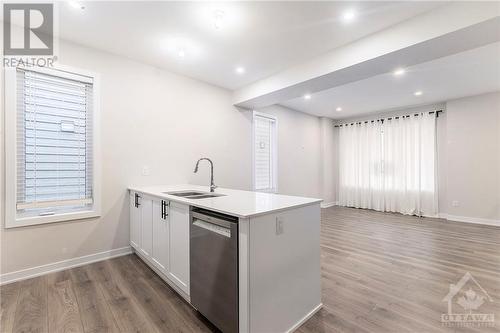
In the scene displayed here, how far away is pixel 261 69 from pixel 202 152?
1676mm

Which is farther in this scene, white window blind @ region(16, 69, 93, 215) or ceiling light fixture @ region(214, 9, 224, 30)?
white window blind @ region(16, 69, 93, 215)

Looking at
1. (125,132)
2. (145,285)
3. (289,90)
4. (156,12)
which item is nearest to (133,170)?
(125,132)

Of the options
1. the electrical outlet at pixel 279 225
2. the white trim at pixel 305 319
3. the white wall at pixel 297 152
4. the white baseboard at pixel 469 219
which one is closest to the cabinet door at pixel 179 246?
the electrical outlet at pixel 279 225

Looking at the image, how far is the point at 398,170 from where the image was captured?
584cm

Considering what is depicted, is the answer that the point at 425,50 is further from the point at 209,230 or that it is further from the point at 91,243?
the point at 91,243

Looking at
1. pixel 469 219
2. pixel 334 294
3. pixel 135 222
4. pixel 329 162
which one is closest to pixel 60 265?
pixel 135 222

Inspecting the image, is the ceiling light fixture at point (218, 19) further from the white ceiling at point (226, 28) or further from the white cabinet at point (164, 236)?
the white cabinet at point (164, 236)

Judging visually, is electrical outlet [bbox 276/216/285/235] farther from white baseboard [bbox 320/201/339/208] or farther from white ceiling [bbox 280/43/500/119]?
white baseboard [bbox 320/201/339/208]

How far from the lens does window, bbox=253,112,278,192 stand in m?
5.02

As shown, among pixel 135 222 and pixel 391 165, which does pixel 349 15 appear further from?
pixel 391 165

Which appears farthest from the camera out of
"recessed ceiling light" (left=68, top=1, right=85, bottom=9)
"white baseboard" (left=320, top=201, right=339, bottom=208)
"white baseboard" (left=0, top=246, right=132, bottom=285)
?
"white baseboard" (left=320, top=201, right=339, bottom=208)

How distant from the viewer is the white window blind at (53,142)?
96.1 inches
